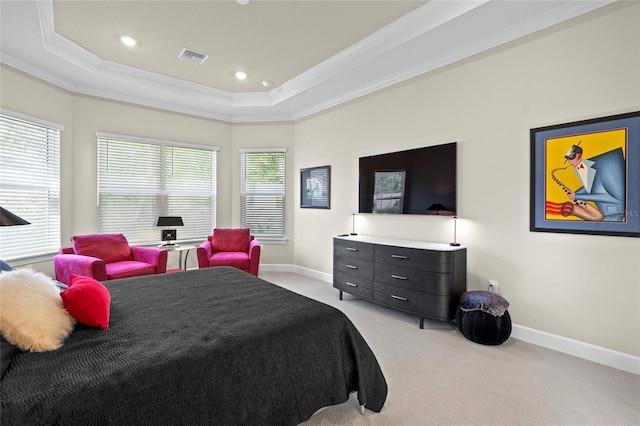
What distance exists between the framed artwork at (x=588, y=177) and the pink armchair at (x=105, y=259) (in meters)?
4.31

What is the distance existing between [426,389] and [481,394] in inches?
14.2

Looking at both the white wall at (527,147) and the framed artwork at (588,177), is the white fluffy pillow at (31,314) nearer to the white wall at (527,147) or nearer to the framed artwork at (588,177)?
the white wall at (527,147)

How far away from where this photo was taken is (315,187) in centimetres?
536

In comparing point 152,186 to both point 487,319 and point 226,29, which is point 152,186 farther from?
point 487,319

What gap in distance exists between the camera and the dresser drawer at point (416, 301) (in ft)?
10.3

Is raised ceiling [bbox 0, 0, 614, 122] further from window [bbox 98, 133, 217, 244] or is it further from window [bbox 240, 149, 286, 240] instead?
window [bbox 240, 149, 286, 240]

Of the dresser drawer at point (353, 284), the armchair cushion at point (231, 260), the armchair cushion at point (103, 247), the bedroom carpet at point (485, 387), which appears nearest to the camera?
the bedroom carpet at point (485, 387)

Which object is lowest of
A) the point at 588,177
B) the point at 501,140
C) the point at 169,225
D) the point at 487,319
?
the point at 487,319

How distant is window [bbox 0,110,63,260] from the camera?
142 inches

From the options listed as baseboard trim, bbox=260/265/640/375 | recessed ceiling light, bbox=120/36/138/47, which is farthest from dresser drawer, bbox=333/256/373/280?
recessed ceiling light, bbox=120/36/138/47

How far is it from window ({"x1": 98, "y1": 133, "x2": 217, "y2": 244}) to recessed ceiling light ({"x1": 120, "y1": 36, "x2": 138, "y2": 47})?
159 cm

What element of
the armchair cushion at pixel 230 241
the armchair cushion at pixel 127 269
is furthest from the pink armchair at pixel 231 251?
the armchair cushion at pixel 127 269

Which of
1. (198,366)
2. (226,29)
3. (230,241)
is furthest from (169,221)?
(198,366)

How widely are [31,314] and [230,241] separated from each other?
363 centimetres
